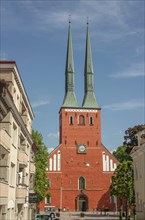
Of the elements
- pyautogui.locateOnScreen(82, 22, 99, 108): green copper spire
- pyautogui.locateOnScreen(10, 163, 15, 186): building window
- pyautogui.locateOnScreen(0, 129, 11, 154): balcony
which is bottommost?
pyautogui.locateOnScreen(10, 163, 15, 186): building window

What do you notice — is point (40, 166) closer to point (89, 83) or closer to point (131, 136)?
point (131, 136)

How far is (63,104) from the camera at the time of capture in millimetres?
75188

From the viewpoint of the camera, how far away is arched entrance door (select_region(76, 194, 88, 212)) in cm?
6912

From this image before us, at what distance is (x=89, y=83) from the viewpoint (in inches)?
3071

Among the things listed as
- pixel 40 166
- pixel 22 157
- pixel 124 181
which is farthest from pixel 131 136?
pixel 22 157

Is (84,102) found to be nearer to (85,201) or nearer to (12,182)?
(85,201)

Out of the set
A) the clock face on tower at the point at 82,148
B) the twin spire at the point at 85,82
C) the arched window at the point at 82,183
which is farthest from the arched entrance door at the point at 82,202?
the twin spire at the point at 85,82

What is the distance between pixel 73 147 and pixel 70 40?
26.6 meters

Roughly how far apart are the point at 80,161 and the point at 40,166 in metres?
23.7

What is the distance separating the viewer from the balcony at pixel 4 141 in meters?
19.8

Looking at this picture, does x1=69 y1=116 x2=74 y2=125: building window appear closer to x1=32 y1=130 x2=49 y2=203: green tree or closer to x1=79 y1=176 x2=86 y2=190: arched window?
x1=79 y1=176 x2=86 y2=190: arched window

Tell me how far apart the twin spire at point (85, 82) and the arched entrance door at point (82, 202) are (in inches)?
795

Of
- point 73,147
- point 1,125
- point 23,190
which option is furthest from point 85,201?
point 1,125

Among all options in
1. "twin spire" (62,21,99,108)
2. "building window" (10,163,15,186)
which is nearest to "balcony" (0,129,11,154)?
"building window" (10,163,15,186)
